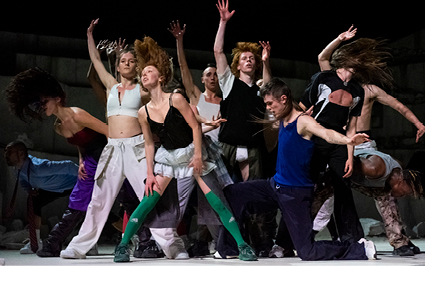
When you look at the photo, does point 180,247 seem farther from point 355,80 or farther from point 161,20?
point 161,20

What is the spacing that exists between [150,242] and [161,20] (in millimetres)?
2567

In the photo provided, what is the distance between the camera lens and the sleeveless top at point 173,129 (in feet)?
11.7

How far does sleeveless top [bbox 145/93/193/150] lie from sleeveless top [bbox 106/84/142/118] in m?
0.31

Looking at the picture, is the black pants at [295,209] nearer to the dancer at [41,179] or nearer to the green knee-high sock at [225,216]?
the green knee-high sock at [225,216]

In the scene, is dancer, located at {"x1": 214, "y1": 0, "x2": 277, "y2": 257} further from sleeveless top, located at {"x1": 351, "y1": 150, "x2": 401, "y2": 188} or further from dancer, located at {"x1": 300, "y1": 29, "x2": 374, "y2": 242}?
sleeveless top, located at {"x1": 351, "y1": 150, "x2": 401, "y2": 188}

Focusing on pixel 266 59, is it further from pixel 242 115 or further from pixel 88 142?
pixel 88 142

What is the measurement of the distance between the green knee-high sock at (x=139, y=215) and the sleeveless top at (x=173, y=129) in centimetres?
38

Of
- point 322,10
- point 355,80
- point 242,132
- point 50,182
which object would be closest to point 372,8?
point 322,10

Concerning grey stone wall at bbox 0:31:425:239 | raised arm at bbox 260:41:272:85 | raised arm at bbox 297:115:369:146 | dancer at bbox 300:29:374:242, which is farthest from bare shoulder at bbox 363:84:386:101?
grey stone wall at bbox 0:31:425:239

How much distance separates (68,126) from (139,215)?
3.51 feet

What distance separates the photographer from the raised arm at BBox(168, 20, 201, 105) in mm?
3975

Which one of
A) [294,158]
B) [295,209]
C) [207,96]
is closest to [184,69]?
[207,96]

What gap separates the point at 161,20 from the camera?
5441 mm

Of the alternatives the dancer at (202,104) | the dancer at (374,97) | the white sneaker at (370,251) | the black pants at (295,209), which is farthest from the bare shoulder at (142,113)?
the white sneaker at (370,251)
